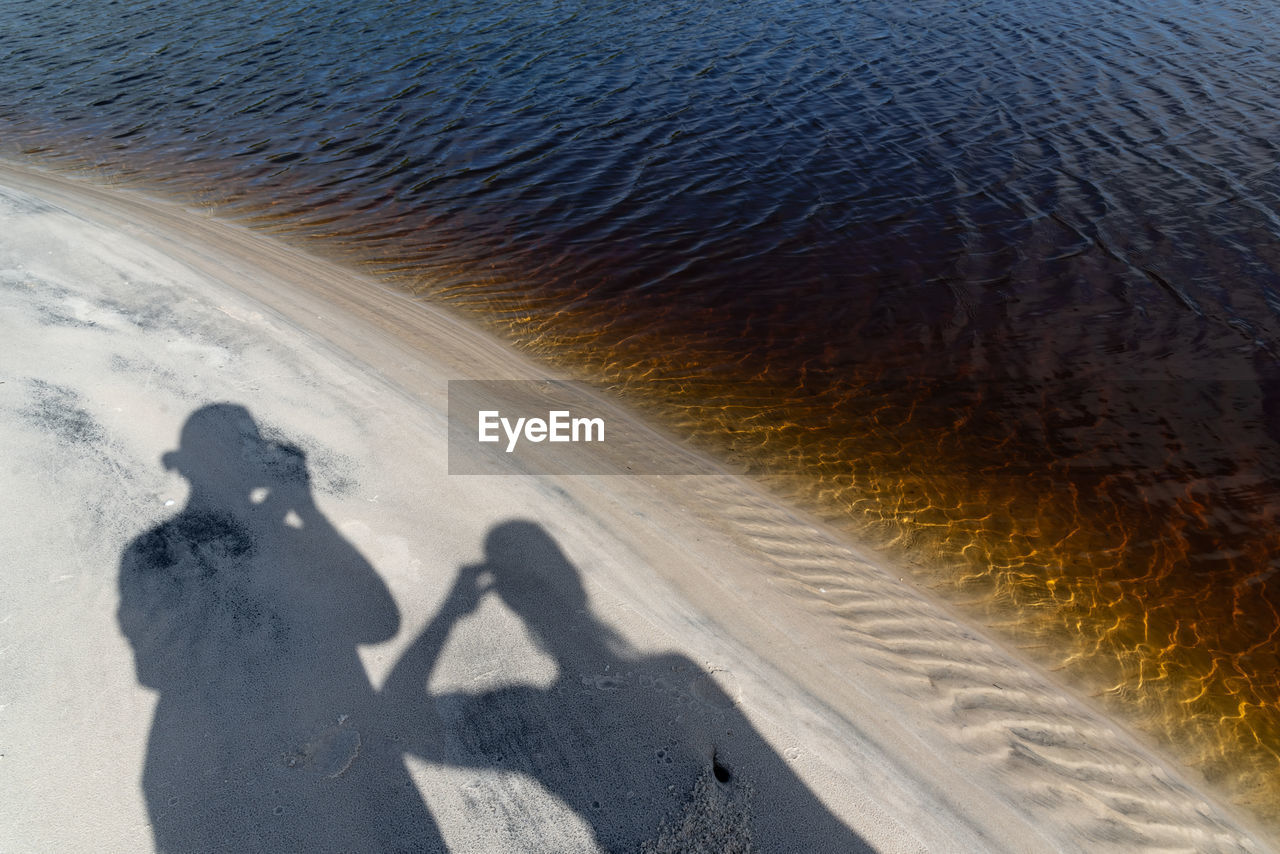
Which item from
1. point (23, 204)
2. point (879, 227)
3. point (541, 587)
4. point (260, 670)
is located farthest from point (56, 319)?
point (879, 227)

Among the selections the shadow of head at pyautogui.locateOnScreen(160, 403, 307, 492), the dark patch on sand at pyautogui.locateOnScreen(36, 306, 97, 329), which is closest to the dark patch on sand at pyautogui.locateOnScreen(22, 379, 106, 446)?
the shadow of head at pyautogui.locateOnScreen(160, 403, 307, 492)

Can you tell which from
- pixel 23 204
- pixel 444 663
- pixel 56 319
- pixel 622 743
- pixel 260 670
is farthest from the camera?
pixel 23 204

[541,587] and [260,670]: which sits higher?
[541,587]

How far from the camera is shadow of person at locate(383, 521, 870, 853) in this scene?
16.8ft

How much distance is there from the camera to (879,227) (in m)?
14.1

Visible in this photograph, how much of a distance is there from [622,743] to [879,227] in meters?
12.2

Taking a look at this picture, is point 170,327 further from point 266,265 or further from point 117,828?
point 117,828

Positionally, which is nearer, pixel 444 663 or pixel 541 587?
pixel 444 663

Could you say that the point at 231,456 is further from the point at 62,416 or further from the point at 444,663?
the point at 444,663

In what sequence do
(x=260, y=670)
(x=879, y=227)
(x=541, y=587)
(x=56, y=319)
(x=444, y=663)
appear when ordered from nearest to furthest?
1. (x=260, y=670)
2. (x=444, y=663)
3. (x=541, y=587)
4. (x=56, y=319)
5. (x=879, y=227)

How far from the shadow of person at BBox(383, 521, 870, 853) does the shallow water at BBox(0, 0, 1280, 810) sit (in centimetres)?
364

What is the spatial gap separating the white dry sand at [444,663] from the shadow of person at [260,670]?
25mm

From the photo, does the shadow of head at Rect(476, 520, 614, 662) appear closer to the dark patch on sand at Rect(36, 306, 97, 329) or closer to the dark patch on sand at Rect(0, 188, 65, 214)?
the dark patch on sand at Rect(36, 306, 97, 329)

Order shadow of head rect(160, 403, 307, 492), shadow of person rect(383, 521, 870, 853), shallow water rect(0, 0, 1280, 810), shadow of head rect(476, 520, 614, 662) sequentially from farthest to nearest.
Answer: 1. shallow water rect(0, 0, 1280, 810)
2. shadow of head rect(160, 403, 307, 492)
3. shadow of head rect(476, 520, 614, 662)
4. shadow of person rect(383, 521, 870, 853)
